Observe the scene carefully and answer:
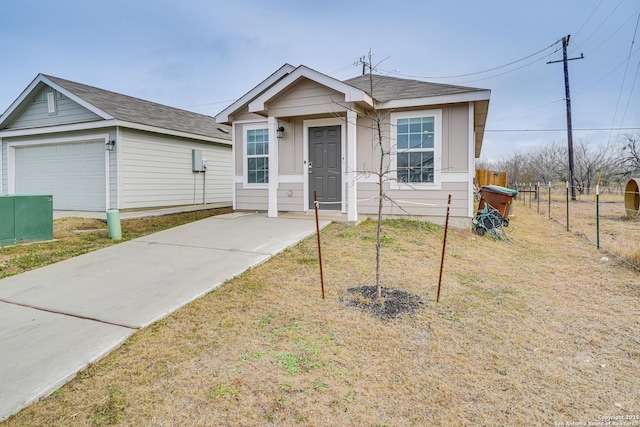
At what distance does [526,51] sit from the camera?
2191cm

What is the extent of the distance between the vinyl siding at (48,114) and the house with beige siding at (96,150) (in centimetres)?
3

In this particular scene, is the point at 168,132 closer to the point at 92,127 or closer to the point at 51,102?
the point at 92,127

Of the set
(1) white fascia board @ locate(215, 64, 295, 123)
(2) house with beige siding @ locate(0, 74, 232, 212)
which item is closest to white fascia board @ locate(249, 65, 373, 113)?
(1) white fascia board @ locate(215, 64, 295, 123)

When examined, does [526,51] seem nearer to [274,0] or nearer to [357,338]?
[274,0]

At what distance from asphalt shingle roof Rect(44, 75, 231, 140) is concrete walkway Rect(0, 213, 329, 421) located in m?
5.42

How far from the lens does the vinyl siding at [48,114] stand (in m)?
10.7

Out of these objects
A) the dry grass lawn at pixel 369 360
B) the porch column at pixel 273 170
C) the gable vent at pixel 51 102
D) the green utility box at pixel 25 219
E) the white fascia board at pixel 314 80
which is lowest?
the dry grass lawn at pixel 369 360

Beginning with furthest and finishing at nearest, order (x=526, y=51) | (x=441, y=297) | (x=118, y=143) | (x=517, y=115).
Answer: (x=517, y=115) < (x=526, y=51) < (x=118, y=143) < (x=441, y=297)

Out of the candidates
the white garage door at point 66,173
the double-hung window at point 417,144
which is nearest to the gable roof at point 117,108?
the white garage door at point 66,173

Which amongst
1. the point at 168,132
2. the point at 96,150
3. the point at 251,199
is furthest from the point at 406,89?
the point at 96,150

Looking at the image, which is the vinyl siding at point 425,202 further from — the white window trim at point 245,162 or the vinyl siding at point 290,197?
the white window trim at point 245,162

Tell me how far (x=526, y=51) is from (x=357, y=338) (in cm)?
2504

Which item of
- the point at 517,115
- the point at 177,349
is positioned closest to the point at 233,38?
the point at 177,349

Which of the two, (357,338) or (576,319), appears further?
(576,319)
